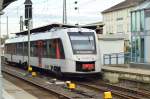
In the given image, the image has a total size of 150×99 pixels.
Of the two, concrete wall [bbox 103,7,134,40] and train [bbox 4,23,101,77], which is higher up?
concrete wall [bbox 103,7,134,40]

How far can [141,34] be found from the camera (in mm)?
33281

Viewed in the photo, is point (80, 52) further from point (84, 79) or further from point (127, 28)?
point (127, 28)

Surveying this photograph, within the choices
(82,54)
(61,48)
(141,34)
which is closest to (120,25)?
(141,34)

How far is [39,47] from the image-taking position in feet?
109

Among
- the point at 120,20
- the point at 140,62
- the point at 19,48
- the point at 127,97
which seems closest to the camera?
the point at 127,97

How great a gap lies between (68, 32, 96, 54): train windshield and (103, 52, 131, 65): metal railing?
9233 mm

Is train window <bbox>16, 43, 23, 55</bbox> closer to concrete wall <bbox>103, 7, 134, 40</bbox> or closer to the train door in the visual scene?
the train door

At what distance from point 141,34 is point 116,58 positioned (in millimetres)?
4471

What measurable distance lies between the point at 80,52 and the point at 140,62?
24.2ft

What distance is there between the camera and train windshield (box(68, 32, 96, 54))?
86.8 ft

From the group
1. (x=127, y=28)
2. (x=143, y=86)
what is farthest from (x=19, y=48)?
(x=127, y=28)

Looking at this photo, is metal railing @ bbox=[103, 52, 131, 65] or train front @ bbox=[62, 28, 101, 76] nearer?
train front @ bbox=[62, 28, 101, 76]

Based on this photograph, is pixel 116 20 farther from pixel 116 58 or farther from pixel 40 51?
pixel 40 51

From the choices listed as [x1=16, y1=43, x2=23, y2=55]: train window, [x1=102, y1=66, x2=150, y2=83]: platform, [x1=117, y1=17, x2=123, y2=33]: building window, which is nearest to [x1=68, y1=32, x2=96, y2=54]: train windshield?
[x1=102, y1=66, x2=150, y2=83]: platform
